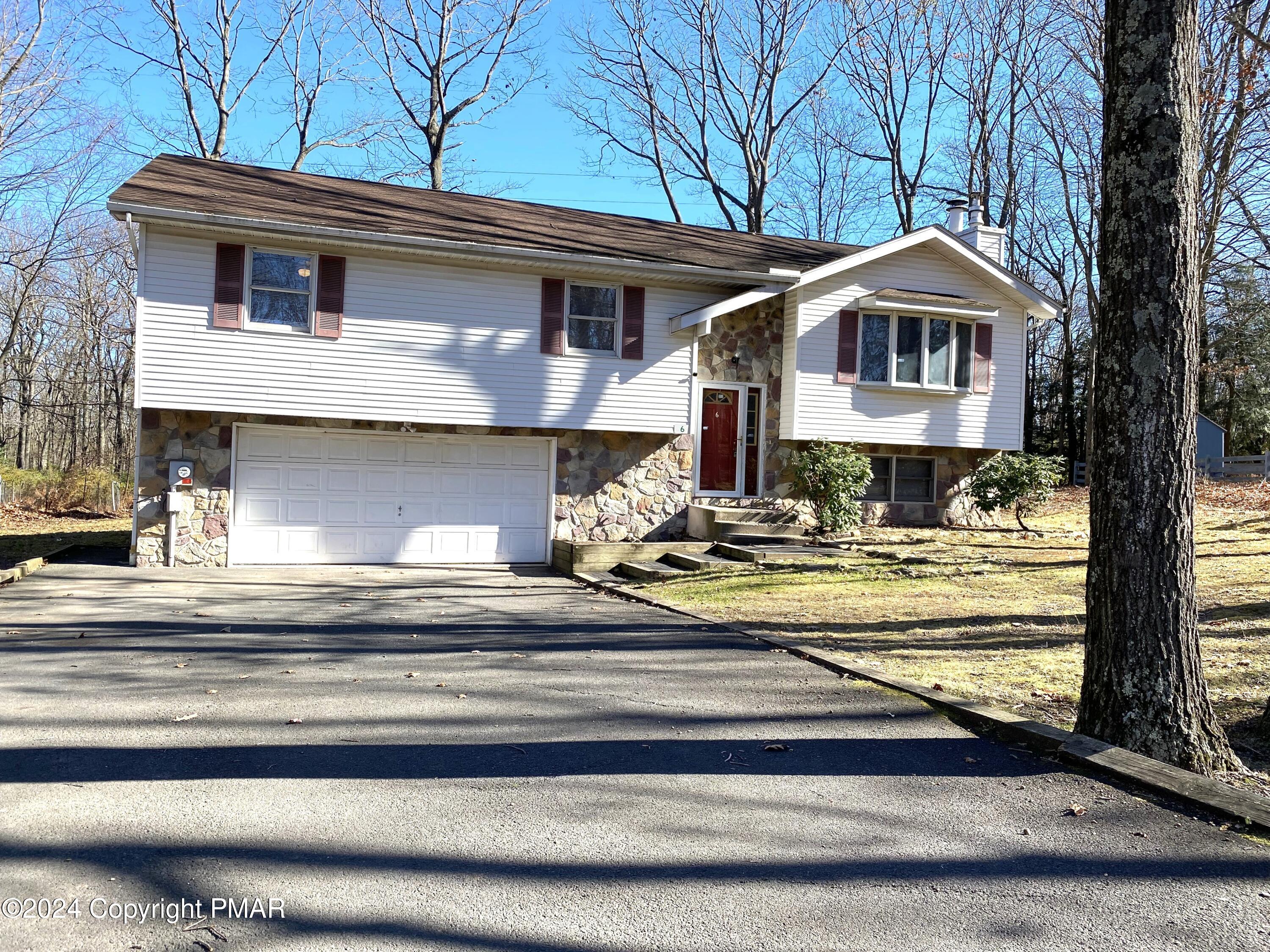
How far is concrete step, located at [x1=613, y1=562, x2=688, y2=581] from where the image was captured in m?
12.4

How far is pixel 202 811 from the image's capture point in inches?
148

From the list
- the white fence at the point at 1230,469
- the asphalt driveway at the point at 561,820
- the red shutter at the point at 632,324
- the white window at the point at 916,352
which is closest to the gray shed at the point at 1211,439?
the white fence at the point at 1230,469

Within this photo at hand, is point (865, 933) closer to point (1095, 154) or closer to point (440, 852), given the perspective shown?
point (440, 852)

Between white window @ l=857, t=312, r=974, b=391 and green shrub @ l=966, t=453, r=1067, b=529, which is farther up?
white window @ l=857, t=312, r=974, b=391

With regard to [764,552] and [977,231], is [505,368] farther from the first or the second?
[977,231]

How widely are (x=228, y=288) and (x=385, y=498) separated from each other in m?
3.75

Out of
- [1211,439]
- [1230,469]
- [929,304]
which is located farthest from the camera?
[1211,439]

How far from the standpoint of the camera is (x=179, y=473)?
1295 centimetres

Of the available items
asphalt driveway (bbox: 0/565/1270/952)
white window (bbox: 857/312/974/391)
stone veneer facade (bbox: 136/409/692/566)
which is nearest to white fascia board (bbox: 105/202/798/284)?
white window (bbox: 857/312/974/391)

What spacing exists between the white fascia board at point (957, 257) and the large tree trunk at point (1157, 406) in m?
10.8

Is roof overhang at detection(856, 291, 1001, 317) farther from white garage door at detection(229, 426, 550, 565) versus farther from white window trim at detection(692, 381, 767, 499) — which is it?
white garage door at detection(229, 426, 550, 565)

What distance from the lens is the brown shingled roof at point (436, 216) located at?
43.4ft

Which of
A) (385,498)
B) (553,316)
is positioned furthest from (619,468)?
(385,498)

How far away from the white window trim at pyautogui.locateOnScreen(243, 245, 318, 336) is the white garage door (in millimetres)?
1490
